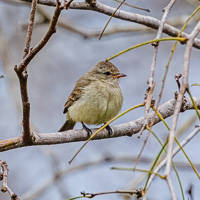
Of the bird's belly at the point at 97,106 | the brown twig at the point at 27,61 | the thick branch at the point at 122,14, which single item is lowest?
the brown twig at the point at 27,61

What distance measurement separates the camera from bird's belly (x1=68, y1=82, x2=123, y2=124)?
563 centimetres

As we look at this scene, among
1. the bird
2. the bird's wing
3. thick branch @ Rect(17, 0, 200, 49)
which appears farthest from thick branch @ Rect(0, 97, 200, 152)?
the bird's wing

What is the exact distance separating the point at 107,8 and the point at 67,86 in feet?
25.0

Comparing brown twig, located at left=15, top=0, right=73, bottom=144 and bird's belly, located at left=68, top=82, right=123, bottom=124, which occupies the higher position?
bird's belly, located at left=68, top=82, right=123, bottom=124

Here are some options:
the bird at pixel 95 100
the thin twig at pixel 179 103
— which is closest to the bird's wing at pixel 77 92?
the bird at pixel 95 100

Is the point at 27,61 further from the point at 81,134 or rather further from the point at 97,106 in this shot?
the point at 97,106

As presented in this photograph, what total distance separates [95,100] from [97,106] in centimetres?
11

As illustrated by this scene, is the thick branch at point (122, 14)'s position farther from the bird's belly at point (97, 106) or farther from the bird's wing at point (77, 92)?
the bird's wing at point (77, 92)

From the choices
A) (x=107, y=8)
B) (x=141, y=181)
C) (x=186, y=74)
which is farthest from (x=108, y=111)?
(x=186, y=74)

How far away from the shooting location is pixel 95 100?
572 cm

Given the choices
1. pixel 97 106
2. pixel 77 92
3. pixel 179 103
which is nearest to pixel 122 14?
pixel 97 106

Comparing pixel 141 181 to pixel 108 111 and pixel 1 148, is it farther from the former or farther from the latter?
pixel 1 148

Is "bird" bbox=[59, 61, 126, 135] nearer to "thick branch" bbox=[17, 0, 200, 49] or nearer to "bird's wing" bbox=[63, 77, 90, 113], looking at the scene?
"bird's wing" bbox=[63, 77, 90, 113]

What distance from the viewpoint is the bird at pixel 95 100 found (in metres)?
5.65
